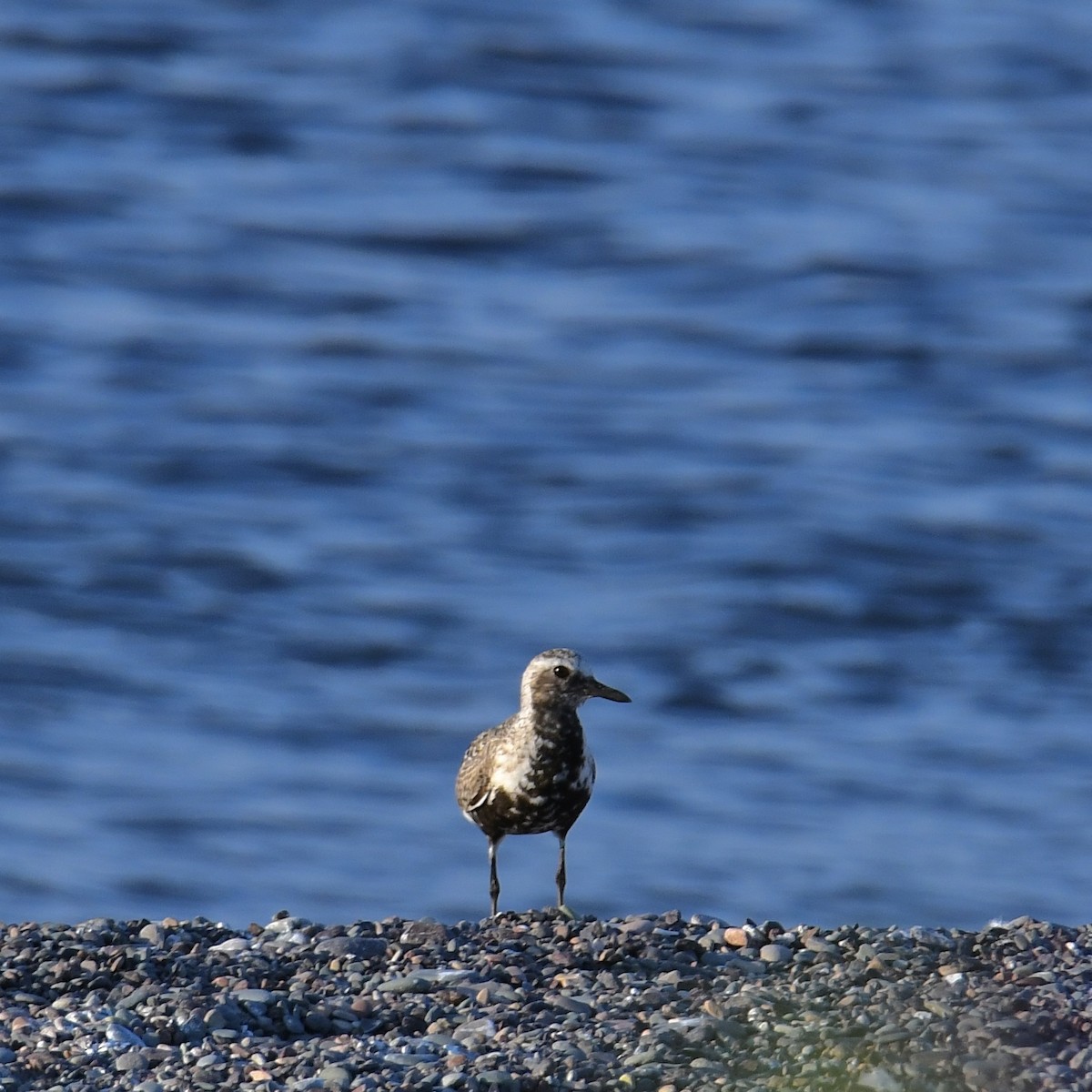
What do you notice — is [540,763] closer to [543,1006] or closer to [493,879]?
[493,879]

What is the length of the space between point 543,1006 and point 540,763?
55.0 inches

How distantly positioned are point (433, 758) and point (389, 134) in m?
15.3

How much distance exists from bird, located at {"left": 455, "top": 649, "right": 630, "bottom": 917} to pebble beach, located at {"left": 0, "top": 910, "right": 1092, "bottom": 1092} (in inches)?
18.4

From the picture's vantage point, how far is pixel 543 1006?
6965mm

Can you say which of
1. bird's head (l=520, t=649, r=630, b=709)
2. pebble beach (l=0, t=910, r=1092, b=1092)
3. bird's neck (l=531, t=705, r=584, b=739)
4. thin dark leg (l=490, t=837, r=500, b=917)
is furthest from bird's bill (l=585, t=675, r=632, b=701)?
pebble beach (l=0, t=910, r=1092, b=1092)

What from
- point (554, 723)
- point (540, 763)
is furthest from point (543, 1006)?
point (554, 723)

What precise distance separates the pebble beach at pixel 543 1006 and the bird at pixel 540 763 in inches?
18.4

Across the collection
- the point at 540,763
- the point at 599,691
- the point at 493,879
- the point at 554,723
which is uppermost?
the point at 599,691

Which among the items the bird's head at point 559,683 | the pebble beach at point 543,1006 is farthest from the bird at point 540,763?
the pebble beach at point 543,1006

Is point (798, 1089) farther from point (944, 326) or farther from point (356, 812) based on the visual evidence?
point (944, 326)

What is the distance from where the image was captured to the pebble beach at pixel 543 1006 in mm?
6293

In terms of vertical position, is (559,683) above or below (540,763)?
above

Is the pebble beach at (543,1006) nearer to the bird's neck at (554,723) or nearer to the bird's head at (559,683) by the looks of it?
the bird's neck at (554,723)

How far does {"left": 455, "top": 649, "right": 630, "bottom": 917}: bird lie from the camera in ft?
27.0
